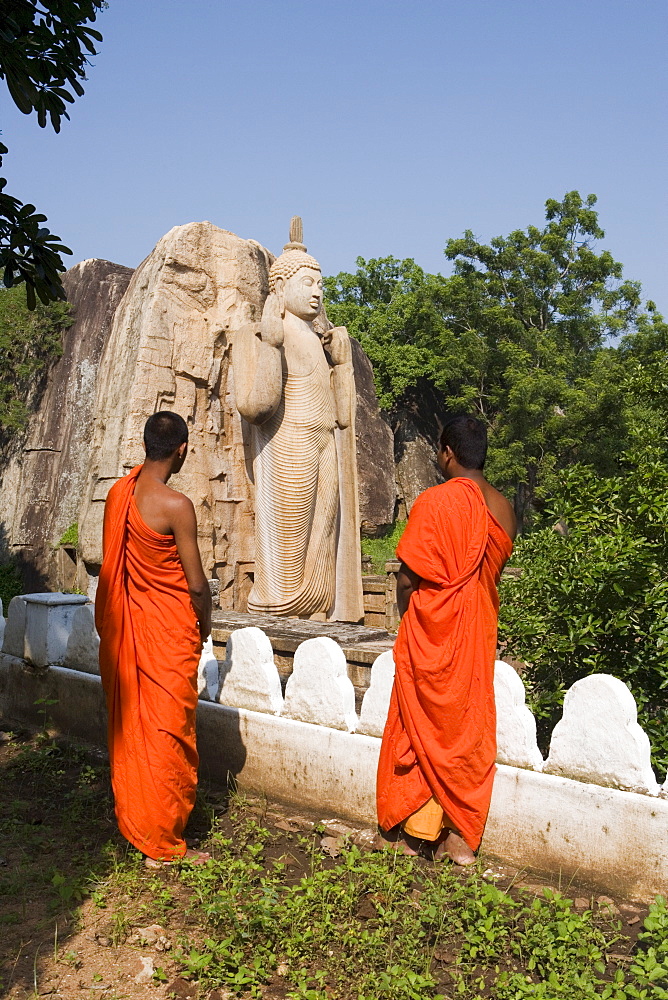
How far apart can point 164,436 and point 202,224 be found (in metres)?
5.30

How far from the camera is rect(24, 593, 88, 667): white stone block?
229 inches

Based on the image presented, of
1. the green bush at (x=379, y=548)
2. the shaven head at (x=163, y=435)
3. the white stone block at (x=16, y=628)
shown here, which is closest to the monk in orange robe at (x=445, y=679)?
the shaven head at (x=163, y=435)

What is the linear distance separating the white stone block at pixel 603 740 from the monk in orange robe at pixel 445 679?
1.05 ft

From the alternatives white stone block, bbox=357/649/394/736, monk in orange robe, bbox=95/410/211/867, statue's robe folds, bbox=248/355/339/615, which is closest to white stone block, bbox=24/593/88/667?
monk in orange robe, bbox=95/410/211/867

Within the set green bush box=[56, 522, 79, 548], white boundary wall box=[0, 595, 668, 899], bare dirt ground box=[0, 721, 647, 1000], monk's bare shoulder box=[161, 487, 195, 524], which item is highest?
green bush box=[56, 522, 79, 548]

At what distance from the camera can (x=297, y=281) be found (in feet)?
25.2

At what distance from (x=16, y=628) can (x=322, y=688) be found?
290cm

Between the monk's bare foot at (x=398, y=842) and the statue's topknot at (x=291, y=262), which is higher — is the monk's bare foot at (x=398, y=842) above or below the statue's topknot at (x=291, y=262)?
below

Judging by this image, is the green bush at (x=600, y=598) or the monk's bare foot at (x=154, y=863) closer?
the monk's bare foot at (x=154, y=863)

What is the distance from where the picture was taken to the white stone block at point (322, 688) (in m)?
4.22

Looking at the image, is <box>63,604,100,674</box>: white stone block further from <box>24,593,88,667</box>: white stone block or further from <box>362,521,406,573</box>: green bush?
<box>362,521,406,573</box>: green bush

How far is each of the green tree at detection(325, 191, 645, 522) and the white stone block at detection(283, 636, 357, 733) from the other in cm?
1573

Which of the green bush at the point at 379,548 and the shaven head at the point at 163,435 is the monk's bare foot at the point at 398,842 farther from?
the green bush at the point at 379,548

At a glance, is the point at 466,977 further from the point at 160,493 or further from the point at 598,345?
the point at 598,345
